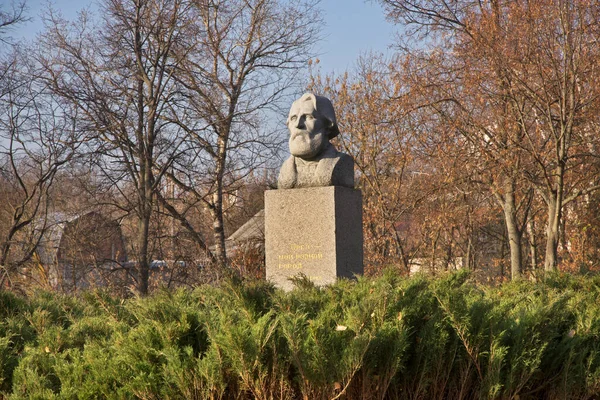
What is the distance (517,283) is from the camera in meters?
6.86

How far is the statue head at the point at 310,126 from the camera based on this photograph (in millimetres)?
9320

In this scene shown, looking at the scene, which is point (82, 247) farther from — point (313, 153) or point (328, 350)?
point (328, 350)

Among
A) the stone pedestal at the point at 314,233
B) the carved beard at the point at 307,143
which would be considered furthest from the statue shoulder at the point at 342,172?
the carved beard at the point at 307,143

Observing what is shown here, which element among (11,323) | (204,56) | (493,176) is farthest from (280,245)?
(204,56)

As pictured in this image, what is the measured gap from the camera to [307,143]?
366 inches

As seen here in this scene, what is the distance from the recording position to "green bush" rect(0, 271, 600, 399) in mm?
3279

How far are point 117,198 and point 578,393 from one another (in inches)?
649

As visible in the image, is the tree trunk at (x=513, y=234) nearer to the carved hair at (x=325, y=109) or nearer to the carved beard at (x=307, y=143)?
the carved hair at (x=325, y=109)

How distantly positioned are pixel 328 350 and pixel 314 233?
18.9 feet

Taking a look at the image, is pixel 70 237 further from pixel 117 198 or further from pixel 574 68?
pixel 574 68

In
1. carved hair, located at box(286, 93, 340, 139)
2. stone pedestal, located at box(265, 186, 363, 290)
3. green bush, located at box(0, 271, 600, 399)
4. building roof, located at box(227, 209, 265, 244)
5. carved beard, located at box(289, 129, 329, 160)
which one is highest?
carved hair, located at box(286, 93, 340, 139)

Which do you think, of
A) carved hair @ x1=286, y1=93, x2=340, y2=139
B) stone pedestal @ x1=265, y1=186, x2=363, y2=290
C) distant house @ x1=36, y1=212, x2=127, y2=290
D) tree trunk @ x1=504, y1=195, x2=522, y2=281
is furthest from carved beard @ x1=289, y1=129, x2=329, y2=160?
tree trunk @ x1=504, y1=195, x2=522, y2=281

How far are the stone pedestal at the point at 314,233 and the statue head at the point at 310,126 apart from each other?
1.83 feet

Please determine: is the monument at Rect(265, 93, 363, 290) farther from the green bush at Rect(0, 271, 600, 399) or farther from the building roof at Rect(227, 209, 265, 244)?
the building roof at Rect(227, 209, 265, 244)
